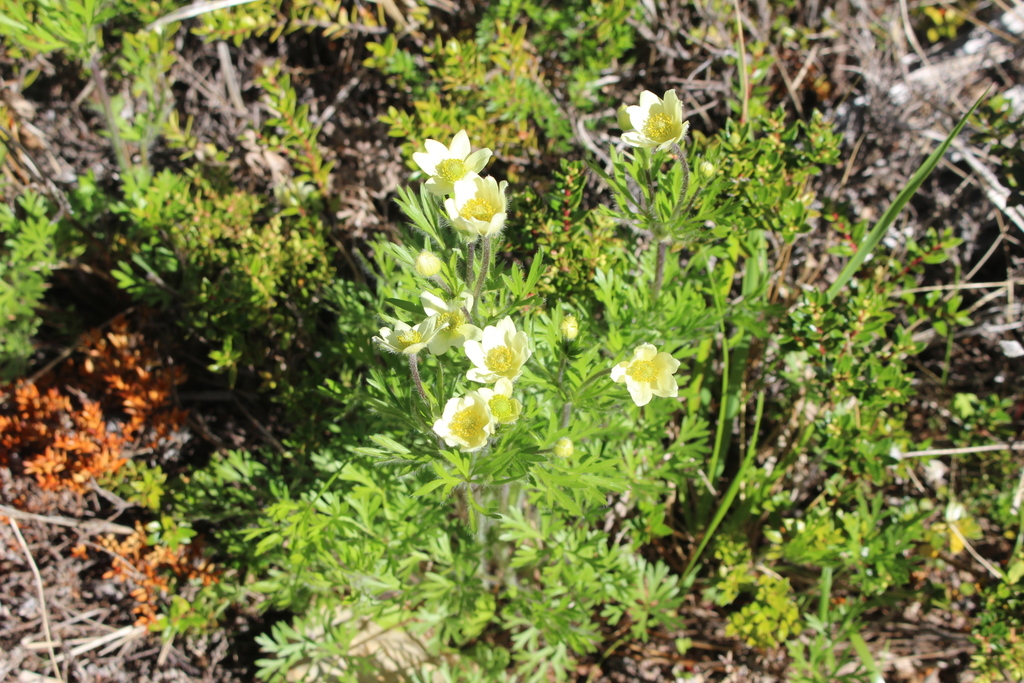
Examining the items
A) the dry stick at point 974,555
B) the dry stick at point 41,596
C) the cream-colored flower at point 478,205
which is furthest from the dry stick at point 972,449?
the dry stick at point 41,596

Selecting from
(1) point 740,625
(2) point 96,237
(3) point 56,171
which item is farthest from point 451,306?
(3) point 56,171

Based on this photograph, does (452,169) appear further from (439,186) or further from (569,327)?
(569,327)

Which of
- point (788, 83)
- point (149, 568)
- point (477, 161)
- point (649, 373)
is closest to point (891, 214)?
point (788, 83)

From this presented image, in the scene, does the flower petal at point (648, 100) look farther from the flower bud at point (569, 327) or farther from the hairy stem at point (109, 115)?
the hairy stem at point (109, 115)

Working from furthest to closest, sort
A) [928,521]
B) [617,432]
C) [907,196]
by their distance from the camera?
[928,521] < [907,196] < [617,432]

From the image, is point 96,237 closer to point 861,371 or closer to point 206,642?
point 206,642

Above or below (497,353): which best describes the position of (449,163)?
above

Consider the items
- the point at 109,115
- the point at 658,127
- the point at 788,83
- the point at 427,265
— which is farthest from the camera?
the point at 788,83

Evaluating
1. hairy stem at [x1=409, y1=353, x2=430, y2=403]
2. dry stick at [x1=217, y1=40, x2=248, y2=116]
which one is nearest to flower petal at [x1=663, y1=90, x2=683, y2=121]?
hairy stem at [x1=409, y1=353, x2=430, y2=403]
